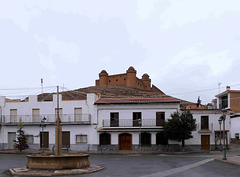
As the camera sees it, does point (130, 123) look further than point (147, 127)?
Yes

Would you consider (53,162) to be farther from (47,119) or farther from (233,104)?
(233,104)

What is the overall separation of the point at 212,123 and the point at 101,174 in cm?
2183

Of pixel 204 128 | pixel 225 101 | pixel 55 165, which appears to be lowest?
pixel 55 165

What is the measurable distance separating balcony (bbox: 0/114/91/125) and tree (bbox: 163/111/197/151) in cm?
917

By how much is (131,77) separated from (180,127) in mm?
50958

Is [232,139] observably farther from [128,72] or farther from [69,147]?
[128,72]

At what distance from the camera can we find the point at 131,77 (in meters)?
82.0

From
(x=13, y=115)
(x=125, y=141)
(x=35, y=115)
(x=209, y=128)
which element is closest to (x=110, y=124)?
(x=125, y=141)

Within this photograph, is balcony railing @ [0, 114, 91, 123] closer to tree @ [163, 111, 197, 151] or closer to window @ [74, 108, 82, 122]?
window @ [74, 108, 82, 122]

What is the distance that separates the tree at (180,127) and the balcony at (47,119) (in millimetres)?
9174

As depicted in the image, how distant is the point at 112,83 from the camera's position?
8575 cm

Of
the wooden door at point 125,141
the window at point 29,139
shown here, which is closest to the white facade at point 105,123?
the wooden door at point 125,141

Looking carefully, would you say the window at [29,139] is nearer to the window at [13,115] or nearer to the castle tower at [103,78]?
the window at [13,115]

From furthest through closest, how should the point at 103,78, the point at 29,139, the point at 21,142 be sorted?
1. the point at 103,78
2. the point at 29,139
3. the point at 21,142
